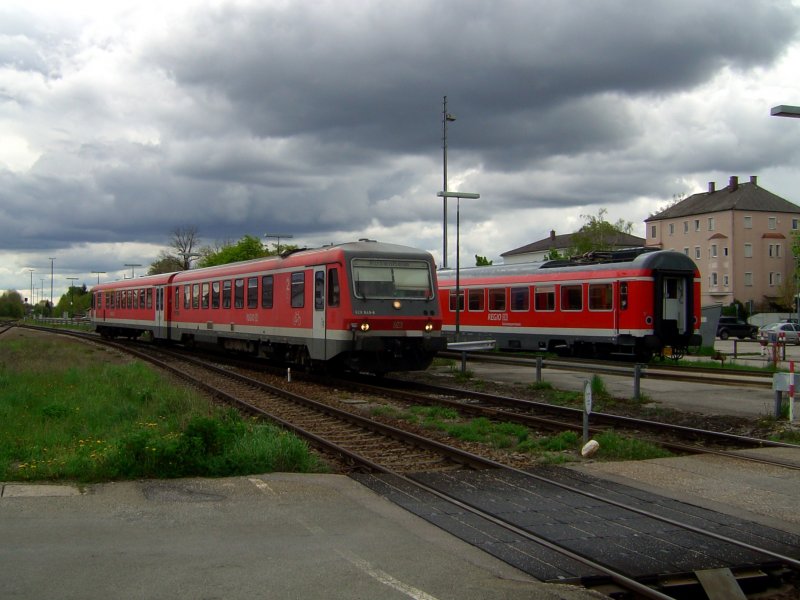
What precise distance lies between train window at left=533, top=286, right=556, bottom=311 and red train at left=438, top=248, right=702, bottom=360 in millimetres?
34

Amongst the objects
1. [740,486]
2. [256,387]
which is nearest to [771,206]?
[256,387]

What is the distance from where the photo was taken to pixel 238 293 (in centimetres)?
2500

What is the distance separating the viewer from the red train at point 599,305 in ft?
80.7

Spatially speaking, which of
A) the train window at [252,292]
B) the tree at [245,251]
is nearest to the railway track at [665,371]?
the train window at [252,292]

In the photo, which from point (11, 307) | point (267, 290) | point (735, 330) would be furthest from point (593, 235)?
point (11, 307)

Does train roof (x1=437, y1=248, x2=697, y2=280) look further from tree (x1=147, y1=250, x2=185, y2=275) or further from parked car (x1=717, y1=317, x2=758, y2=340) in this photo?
tree (x1=147, y1=250, x2=185, y2=275)

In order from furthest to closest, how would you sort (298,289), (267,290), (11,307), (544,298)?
(11,307), (544,298), (267,290), (298,289)

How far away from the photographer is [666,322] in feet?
81.6

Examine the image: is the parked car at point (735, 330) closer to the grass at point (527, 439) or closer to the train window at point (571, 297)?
the train window at point (571, 297)

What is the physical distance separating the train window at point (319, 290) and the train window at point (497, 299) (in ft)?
39.6

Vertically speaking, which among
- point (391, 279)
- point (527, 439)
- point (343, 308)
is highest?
point (391, 279)

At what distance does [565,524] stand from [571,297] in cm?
2042

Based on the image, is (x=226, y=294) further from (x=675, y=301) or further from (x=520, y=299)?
(x=675, y=301)

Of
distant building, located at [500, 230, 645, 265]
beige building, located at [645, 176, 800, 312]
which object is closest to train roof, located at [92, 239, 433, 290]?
beige building, located at [645, 176, 800, 312]
